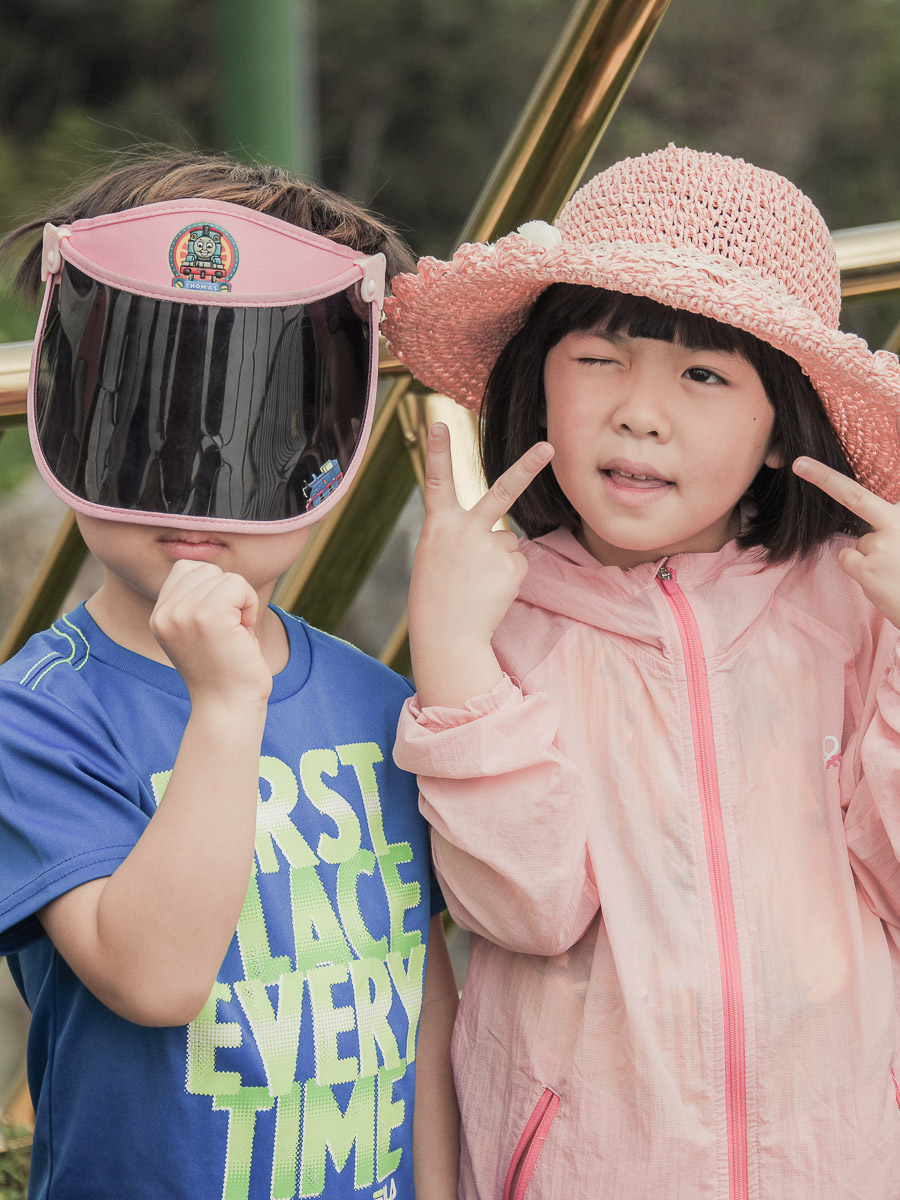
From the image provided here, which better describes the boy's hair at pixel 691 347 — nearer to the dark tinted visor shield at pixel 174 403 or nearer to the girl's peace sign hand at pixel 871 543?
the girl's peace sign hand at pixel 871 543

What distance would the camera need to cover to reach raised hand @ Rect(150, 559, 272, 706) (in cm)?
99

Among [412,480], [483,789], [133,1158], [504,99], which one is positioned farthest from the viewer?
[504,99]

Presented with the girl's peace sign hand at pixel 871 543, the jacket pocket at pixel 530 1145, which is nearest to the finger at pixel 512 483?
the girl's peace sign hand at pixel 871 543

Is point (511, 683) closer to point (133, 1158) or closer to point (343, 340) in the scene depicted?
point (343, 340)

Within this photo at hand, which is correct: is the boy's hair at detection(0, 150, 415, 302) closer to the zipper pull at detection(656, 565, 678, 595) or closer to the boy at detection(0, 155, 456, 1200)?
the boy at detection(0, 155, 456, 1200)

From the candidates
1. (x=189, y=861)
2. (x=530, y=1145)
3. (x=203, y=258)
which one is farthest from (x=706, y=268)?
(x=530, y=1145)

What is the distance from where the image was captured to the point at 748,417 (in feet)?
3.96

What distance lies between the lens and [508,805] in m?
1.13

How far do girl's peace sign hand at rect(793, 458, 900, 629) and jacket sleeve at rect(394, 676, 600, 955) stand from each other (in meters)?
0.30

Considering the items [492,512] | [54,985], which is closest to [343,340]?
[492,512]

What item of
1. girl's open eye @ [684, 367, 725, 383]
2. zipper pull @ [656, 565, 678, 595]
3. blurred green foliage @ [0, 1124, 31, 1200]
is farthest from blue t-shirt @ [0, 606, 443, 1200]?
blurred green foliage @ [0, 1124, 31, 1200]

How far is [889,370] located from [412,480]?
2.24ft

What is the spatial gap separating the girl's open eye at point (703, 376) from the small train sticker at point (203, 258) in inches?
16.4

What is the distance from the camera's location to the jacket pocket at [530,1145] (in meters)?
1.17
